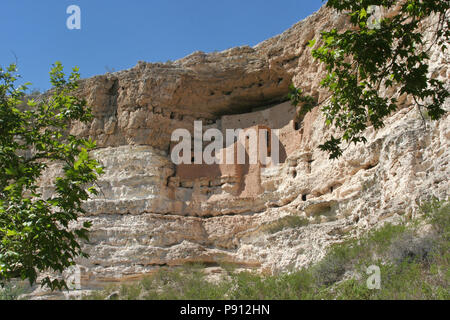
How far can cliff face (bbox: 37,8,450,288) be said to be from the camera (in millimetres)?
12210

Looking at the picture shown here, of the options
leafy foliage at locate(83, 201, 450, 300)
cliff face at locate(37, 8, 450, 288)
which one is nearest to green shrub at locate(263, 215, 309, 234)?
cliff face at locate(37, 8, 450, 288)

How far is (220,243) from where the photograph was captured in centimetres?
1706

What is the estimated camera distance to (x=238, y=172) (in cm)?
1811

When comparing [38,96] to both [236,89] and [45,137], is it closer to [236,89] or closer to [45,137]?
[236,89]

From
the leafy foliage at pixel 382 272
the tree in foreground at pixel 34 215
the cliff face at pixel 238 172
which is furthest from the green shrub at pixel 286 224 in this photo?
the tree in foreground at pixel 34 215

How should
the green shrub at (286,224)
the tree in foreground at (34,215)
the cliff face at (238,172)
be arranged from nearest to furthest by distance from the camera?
the tree in foreground at (34,215), the cliff face at (238,172), the green shrub at (286,224)

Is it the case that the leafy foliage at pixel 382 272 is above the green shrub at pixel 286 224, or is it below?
below

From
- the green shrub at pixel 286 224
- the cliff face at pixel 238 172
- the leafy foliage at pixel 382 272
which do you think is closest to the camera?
the leafy foliage at pixel 382 272

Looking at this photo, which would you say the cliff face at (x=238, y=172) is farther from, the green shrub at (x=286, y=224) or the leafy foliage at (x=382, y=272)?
the leafy foliage at (x=382, y=272)

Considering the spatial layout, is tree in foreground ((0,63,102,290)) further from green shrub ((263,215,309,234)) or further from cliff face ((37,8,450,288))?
green shrub ((263,215,309,234))

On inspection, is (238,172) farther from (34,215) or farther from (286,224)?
(34,215)

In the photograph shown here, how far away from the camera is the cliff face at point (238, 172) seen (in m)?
12.2

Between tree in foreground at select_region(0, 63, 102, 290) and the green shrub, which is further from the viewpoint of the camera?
the green shrub
